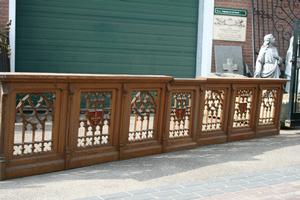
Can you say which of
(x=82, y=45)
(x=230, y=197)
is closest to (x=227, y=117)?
(x=230, y=197)

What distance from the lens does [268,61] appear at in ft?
42.2

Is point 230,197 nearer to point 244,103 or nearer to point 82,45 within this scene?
point 244,103

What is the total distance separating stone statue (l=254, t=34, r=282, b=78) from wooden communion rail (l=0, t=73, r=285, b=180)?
4.26 meters

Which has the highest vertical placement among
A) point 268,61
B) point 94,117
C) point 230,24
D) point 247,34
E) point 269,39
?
point 230,24

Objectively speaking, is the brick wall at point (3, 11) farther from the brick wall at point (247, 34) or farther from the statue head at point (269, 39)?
the statue head at point (269, 39)

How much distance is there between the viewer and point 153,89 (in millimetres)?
6938

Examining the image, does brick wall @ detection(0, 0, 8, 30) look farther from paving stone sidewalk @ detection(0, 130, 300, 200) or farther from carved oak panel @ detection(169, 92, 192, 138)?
paving stone sidewalk @ detection(0, 130, 300, 200)

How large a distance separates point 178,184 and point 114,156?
1256mm

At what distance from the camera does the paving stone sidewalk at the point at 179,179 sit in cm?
518

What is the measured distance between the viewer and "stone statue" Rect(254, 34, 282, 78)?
1285 cm

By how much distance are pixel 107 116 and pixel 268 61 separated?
292 inches

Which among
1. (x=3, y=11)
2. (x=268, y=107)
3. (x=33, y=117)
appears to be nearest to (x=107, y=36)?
(x=3, y=11)

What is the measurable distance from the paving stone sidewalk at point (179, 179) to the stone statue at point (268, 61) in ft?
18.3

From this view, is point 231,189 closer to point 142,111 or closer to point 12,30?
point 142,111
